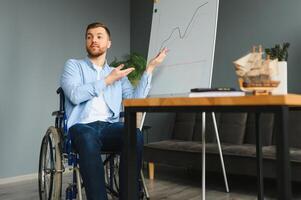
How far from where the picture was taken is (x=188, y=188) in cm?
281

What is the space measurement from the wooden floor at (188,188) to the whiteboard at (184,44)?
743 millimetres

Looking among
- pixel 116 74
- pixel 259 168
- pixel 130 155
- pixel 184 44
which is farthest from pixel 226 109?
pixel 184 44

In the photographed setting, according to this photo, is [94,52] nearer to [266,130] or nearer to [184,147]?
[184,147]

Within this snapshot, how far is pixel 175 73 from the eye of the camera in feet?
8.05

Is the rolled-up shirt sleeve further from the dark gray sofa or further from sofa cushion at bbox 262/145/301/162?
sofa cushion at bbox 262/145/301/162

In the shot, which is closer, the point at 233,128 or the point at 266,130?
the point at 266,130

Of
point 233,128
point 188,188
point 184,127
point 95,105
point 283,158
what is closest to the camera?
point 283,158

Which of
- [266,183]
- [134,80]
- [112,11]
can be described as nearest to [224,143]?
[266,183]

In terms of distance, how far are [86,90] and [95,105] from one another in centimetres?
18

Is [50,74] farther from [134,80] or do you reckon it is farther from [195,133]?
[195,133]

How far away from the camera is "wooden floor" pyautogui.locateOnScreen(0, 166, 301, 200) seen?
2.52 meters

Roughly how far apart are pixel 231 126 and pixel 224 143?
0.18 meters

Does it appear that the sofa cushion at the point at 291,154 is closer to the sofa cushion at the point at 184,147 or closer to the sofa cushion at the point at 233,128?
the sofa cushion at the point at 184,147

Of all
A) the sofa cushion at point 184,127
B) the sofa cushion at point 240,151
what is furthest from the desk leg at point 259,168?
the sofa cushion at point 184,127
